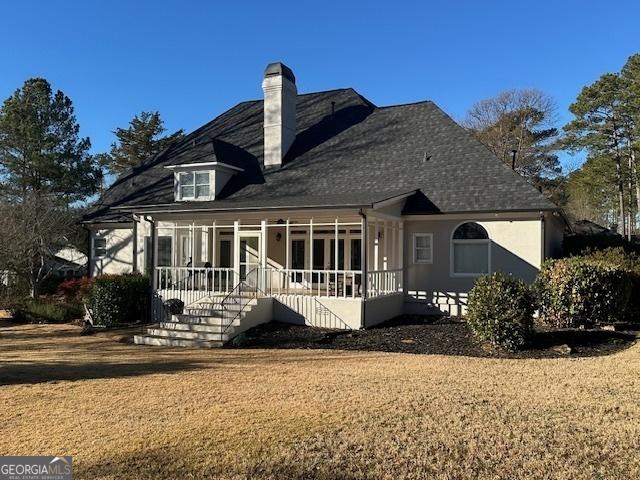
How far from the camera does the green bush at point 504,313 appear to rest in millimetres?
A: 10469

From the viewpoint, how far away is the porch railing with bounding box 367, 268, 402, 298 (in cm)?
1445

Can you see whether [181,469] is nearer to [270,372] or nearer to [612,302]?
[270,372]

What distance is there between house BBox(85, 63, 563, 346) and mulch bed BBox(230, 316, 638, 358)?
25.8 inches

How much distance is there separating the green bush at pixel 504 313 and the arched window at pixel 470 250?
4869 mm

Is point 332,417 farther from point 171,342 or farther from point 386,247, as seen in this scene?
point 386,247

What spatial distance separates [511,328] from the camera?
10477mm

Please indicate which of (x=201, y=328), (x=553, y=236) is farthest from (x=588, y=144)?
(x=201, y=328)

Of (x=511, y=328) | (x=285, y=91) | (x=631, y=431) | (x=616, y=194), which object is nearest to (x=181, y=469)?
(x=631, y=431)

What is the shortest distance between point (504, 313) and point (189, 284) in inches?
393

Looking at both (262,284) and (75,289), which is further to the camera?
(75,289)

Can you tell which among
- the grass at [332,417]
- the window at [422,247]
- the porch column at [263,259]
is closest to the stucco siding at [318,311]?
the porch column at [263,259]

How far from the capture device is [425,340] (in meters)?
12.1

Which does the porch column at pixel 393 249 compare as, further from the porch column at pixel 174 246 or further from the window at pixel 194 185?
the window at pixel 194 185

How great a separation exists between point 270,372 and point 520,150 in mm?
37709
